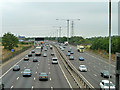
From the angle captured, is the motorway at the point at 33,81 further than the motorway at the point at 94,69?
No

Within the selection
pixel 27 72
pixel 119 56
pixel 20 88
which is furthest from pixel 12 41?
pixel 119 56

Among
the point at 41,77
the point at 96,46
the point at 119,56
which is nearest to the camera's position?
the point at 119,56

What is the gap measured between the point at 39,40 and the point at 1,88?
85.5 metres

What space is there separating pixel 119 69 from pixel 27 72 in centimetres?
2757

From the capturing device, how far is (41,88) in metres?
30.9

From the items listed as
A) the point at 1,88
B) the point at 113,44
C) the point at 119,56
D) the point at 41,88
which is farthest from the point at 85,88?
the point at 113,44

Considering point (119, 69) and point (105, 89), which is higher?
point (119, 69)

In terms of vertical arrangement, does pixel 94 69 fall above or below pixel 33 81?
below

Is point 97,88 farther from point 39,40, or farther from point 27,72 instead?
point 39,40

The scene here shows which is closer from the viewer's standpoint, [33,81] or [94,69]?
[33,81]

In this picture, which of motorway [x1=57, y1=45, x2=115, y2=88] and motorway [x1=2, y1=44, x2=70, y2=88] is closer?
motorway [x1=2, y1=44, x2=70, y2=88]

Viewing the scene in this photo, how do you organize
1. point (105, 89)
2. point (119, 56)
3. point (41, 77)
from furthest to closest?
point (41, 77) < point (105, 89) < point (119, 56)

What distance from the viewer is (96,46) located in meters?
107

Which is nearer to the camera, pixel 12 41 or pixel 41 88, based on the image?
pixel 41 88
